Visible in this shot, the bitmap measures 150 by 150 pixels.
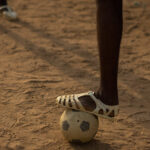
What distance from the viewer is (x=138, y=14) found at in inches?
286

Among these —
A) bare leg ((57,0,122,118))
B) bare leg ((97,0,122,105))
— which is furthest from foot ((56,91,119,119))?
bare leg ((97,0,122,105))

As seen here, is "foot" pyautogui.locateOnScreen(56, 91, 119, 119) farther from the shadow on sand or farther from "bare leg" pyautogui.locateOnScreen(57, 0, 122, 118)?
the shadow on sand

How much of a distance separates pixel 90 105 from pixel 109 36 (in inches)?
22.6

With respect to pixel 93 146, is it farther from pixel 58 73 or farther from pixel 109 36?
pixel 58 73

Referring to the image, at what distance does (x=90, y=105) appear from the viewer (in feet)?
9.26

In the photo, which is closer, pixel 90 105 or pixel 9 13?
pixel 90 105

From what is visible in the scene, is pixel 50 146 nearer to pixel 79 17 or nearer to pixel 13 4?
pixel 79 17

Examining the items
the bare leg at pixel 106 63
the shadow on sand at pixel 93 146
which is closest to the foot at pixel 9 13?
the bare leg at pixel 106 63

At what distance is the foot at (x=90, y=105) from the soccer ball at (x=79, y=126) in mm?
57

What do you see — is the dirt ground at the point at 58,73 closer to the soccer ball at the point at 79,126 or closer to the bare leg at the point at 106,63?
the soccer ball at the point at 79,126

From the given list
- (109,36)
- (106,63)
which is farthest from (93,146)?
(109,36)

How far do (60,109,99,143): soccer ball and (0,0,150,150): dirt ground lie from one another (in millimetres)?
101

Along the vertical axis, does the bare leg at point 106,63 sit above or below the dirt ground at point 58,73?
above

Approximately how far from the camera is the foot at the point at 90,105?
9.19 feet
